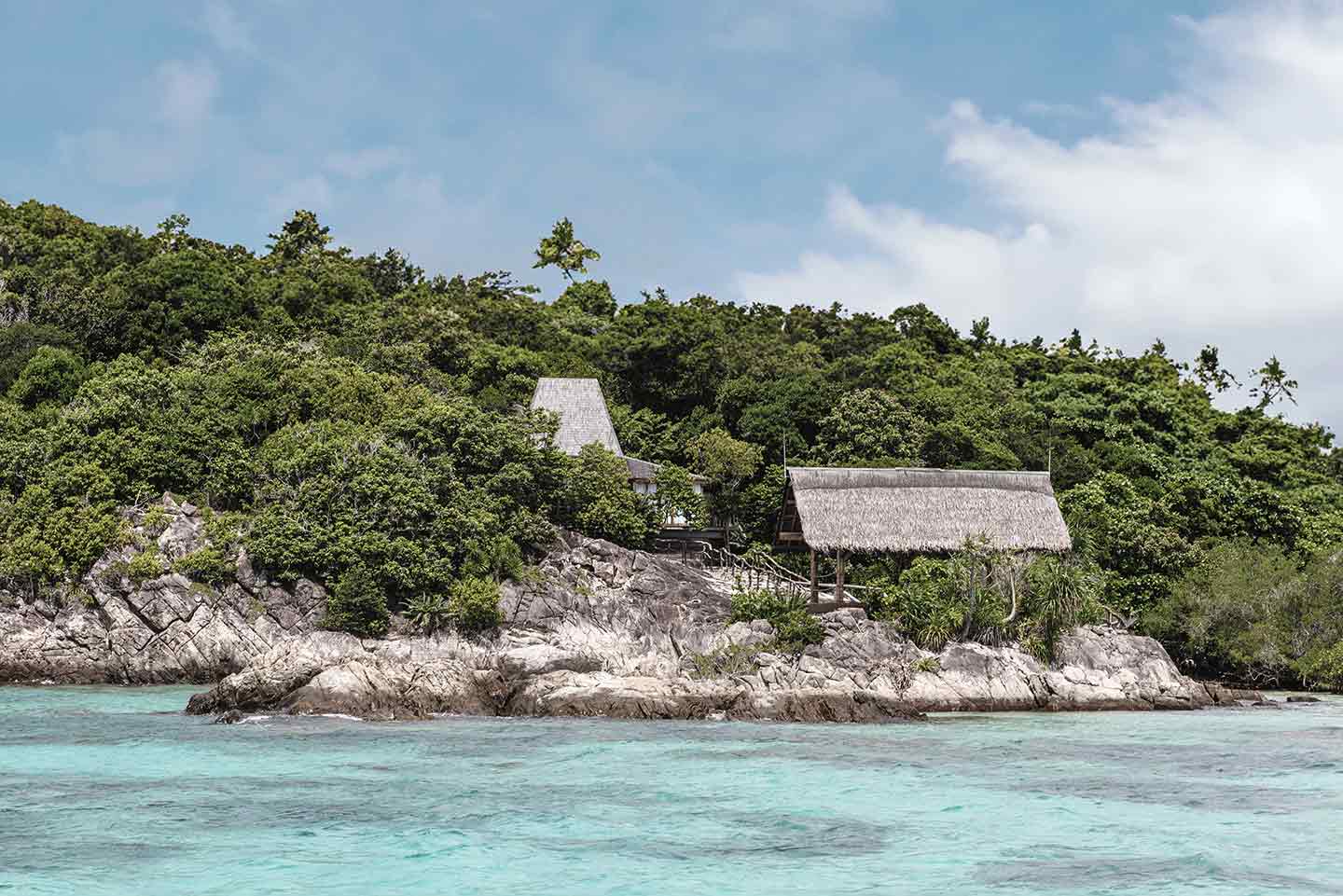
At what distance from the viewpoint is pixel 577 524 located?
3269 centimetres

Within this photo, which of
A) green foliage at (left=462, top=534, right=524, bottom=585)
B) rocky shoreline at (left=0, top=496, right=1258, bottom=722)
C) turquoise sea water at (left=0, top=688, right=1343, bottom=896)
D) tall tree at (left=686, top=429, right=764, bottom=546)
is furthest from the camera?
tall tree at (left=686, top=429, right=764, bottom=546)

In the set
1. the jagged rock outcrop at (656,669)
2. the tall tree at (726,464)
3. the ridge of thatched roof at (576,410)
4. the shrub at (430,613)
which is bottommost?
the jagged rock outcrop at (656,669)

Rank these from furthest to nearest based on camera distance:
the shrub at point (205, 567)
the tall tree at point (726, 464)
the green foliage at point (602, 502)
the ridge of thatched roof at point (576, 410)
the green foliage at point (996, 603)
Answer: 1. the ridge of thatched roof at point (576, 410)
2. the tall tree at point (726, 464)
3. the green foliage at point (602, 502)
4. the shrub at point (205, 567)
5. the green foliage at point (996, 603)

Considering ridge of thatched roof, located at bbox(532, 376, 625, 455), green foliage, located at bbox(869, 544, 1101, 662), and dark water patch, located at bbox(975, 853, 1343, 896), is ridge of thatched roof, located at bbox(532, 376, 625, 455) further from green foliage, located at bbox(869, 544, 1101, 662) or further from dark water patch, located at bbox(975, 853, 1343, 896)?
dark water patch, located at bbox(975, 853, 1343, 896)

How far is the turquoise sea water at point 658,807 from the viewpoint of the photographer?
12438 millimetres

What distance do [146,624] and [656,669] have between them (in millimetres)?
10996

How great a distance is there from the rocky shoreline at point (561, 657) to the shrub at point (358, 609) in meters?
0.29

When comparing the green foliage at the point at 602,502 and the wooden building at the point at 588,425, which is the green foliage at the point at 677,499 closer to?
the wooden building at the point at 588,425

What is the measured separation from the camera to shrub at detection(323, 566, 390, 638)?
2809 cm

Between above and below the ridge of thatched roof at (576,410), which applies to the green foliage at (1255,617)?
below

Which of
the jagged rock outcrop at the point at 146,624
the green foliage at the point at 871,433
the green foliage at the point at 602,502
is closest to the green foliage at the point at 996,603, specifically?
the green foliage at the point at 602,502

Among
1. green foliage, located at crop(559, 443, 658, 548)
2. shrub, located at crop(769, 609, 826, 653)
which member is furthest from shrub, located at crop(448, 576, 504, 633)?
shrub, located at crop(769, 609, 826, 653)

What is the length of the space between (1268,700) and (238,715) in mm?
19360

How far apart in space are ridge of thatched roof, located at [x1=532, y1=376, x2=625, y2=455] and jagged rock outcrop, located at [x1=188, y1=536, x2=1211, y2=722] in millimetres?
6602
